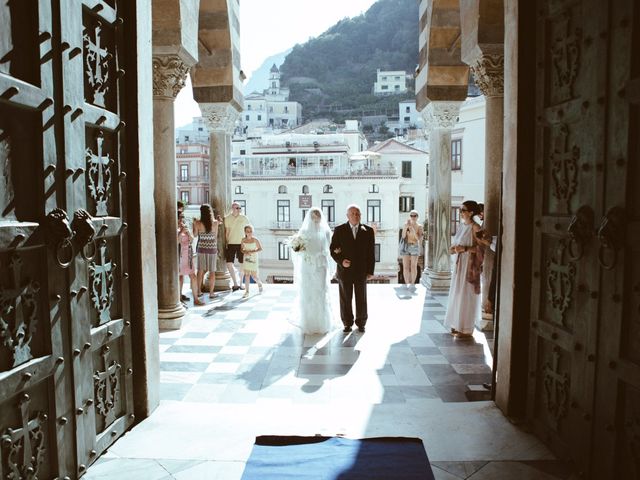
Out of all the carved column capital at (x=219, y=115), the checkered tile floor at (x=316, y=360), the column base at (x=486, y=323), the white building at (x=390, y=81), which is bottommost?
the checkered tile floor at (x=316, y=360)

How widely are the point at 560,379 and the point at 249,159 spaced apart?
137 ft

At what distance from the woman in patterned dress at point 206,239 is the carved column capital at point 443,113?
4704mm

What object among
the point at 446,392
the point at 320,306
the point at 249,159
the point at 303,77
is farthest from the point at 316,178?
the point at 303,77

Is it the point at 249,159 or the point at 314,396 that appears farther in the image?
the point at 249,159

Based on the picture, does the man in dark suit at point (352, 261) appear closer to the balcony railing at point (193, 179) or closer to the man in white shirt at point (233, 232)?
the man in white shirt at point (233, 232)

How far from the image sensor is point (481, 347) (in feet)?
21.8

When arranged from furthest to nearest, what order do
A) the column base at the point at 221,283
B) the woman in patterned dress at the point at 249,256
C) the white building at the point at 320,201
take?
1. the white building at the point at 320,201
2. the column base at the point at 221,283
3. the woman in patterned dress at the point at 249,256

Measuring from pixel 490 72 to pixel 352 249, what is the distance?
9.88 feet

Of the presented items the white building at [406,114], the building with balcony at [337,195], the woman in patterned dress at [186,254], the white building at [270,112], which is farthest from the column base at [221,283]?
the white building at [270,112]

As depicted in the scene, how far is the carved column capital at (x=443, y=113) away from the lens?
10453 mm

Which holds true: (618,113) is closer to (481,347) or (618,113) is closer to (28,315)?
(28,315)

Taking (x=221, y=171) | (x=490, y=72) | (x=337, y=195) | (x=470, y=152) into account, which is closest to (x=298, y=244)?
(x=490, y=72)

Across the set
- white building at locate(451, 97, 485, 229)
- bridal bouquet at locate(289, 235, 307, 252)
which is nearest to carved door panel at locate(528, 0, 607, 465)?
bridal bouquet at locate(289, 235, 307, 252)

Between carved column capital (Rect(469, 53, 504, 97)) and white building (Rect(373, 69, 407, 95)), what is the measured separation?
95.5 meters
